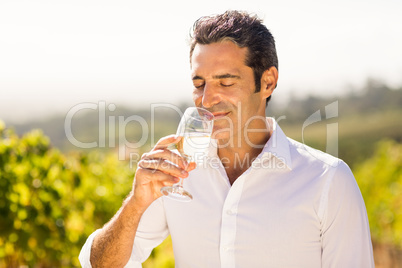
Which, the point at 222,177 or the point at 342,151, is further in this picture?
the point at 342,151

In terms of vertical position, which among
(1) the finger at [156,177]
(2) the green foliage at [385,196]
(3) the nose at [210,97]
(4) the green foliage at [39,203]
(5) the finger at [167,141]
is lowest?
(2) the green foliage at [385,196]

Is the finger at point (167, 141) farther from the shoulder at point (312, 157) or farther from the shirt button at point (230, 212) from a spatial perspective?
the shoulder at point (312, 157)

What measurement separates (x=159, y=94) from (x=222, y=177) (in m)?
11.9

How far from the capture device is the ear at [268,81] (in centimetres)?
266

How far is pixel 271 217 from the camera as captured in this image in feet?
7.08

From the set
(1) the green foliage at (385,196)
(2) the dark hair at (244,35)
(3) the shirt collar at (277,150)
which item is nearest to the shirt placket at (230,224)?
(3) the shirt collar at (277,150)

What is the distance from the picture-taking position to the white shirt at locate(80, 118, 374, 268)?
201 centimetres

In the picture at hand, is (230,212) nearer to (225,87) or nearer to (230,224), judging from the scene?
(230,224)

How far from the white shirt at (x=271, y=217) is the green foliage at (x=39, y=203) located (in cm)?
187

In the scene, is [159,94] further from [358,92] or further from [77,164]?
[358,92]

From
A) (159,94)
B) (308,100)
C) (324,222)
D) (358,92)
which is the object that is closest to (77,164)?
(324,222)

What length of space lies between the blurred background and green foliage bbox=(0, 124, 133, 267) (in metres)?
0.01

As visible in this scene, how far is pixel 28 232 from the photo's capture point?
12.7 ft

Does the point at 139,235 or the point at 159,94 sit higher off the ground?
the point at 159,94
